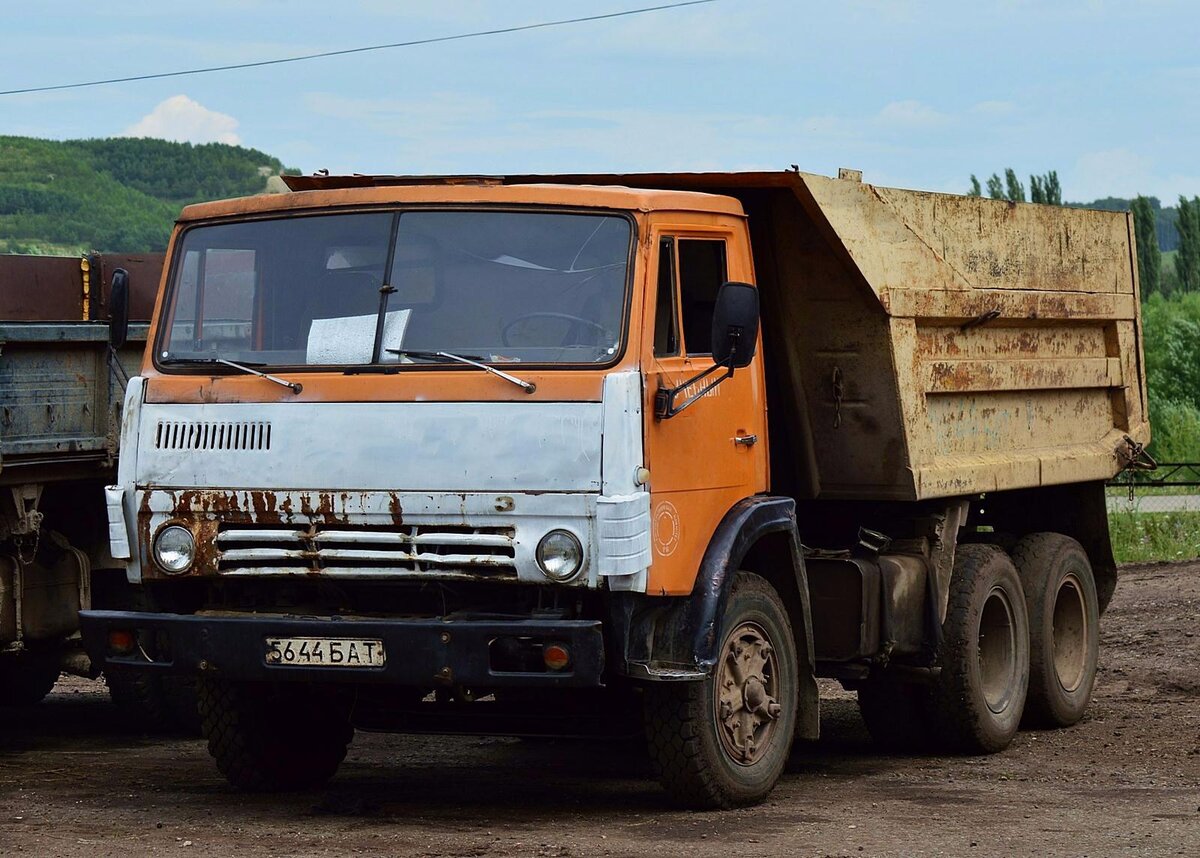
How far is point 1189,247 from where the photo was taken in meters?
76.6

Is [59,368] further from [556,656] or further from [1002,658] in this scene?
[1002,658]

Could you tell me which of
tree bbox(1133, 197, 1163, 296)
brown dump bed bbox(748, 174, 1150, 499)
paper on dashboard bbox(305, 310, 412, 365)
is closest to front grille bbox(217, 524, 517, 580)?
paper on dashboard bbox(305, 310, 412, 365)

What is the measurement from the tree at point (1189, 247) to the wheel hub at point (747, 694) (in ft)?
238

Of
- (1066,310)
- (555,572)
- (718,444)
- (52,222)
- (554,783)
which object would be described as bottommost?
(554,783)

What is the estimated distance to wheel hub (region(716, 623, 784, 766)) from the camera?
6980mm

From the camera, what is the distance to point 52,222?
198 ft

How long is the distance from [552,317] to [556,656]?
1162mm

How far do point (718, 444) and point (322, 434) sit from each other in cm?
144

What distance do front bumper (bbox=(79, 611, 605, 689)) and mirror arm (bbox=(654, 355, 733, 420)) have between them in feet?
2.49

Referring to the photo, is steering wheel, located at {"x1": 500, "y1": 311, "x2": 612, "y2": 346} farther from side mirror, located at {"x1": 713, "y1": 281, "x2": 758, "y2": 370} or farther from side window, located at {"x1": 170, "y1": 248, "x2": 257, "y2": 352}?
side window, located at {"x1": 170, "y1": 248, "x2": 257, "y2": 352}

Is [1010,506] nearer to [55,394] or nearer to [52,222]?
[55,394]

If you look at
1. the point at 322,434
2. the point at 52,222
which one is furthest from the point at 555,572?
the point at 52,222

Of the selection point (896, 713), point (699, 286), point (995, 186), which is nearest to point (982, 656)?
point (896, 713)

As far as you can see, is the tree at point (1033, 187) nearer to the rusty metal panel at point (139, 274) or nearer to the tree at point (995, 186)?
the tree at point (995, 186)
